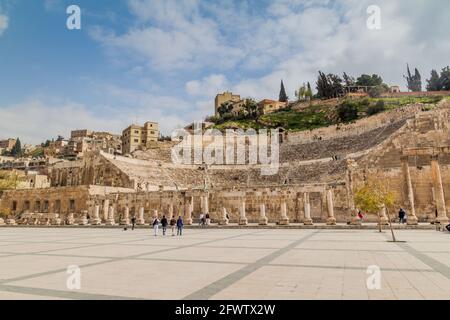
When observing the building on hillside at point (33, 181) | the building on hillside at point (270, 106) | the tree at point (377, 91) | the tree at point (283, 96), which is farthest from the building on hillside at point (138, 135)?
the tree at point (377, 91)

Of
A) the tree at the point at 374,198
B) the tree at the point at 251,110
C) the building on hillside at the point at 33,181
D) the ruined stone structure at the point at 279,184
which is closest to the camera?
the tree at the point at 374,198

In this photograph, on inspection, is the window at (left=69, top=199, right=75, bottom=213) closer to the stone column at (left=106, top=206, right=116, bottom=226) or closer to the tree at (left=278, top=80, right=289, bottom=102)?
the stone column at (left=106, top=206, right=116, bottom=226)

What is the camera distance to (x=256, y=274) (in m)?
7.42

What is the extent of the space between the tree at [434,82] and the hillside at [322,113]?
43.1 feet

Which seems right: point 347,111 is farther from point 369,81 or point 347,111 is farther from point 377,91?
point 369,81

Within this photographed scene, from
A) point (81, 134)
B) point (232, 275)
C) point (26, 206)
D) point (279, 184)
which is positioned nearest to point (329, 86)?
point (279, 184)

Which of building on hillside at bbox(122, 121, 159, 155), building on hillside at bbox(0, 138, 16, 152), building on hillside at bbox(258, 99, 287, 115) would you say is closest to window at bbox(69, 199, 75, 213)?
building on hillside at bbox(122, 121, 159, 155)

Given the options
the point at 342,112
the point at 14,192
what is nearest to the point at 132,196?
the point at 14,192

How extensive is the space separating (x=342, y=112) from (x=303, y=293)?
7572cm

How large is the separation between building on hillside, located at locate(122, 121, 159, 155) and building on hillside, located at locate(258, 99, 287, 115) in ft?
117

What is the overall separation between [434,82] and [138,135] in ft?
287

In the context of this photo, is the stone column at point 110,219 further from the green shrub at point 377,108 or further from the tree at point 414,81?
the tree at point 414,81

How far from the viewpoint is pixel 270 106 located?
106562mm

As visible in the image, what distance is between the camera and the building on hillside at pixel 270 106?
4112 inches
